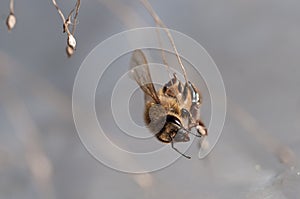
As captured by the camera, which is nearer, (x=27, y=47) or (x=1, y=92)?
(x=1, y=92)

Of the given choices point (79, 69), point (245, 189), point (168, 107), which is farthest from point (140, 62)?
point (79, 69)

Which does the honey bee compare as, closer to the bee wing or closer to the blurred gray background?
the bee wing

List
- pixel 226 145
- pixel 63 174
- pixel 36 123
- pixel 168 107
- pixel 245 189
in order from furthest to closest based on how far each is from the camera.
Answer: pixel 36 123
pixel 63 174
pixel 226 145
pixel 245 189
pixel 168 107

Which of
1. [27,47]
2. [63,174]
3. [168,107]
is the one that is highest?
[168,107]

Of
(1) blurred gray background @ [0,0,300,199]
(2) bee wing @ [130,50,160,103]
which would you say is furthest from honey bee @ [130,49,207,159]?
(1) blurred gray background @ [0,0,300,199]

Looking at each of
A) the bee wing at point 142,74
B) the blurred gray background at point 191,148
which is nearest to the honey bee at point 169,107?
the bee wing at point 142,74

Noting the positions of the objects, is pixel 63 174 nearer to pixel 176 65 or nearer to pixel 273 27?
pixel 176 65

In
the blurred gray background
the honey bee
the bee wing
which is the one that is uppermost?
the bee wing

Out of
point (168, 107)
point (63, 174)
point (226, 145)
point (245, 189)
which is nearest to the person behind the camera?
point (168, 107)
